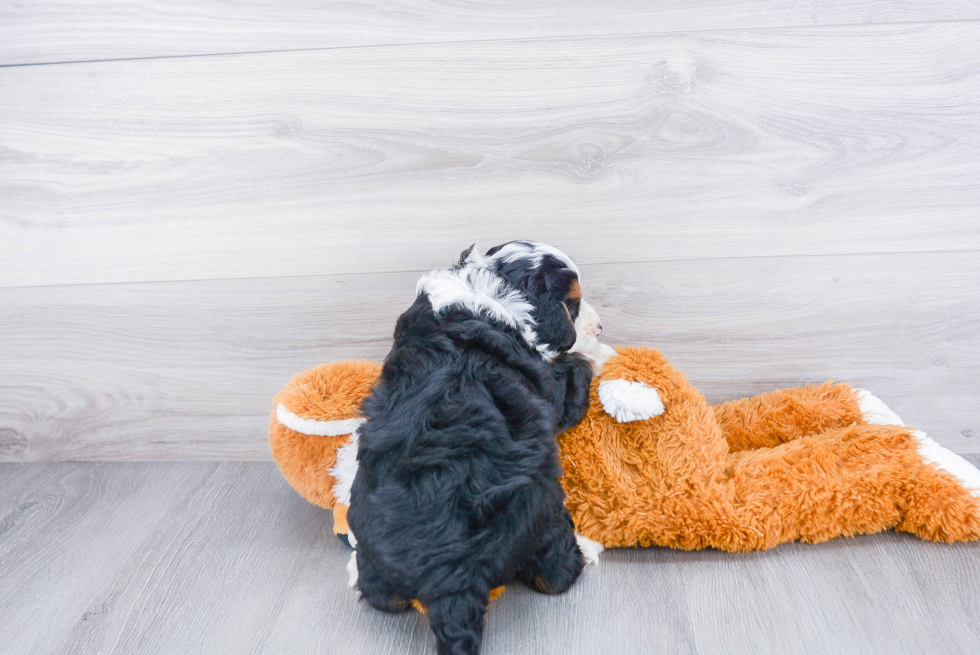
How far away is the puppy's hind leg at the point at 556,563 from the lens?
3.20 feet

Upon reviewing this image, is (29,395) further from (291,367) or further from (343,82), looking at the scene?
(343,82)

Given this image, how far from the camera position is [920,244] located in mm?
1231

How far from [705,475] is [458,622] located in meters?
0.46

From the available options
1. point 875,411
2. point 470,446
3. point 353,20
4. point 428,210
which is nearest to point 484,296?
point 470,446

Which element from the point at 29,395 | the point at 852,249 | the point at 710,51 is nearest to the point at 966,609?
the point at 852,249

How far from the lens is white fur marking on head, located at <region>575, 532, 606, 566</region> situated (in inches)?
41.6

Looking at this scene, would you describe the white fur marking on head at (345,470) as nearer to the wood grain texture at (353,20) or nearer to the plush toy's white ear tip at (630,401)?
the plush toy's white ear tip at (630,401)

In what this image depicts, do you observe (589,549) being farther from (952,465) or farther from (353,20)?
(353,20)

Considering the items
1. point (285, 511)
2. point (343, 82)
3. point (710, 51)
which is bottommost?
point (285, 511)

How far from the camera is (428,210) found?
126cm

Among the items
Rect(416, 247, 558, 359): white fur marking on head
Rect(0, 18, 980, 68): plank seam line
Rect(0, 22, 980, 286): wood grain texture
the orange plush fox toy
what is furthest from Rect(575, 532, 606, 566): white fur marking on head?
Rect(0, 18, 980, 68): plank seam line

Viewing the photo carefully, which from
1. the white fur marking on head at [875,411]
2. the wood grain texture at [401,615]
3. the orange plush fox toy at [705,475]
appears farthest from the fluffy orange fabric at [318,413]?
the white fur marking on head at [875,411]

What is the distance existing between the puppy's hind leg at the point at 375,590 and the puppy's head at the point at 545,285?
1.30 feet

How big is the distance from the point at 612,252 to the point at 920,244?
0.56 metres
